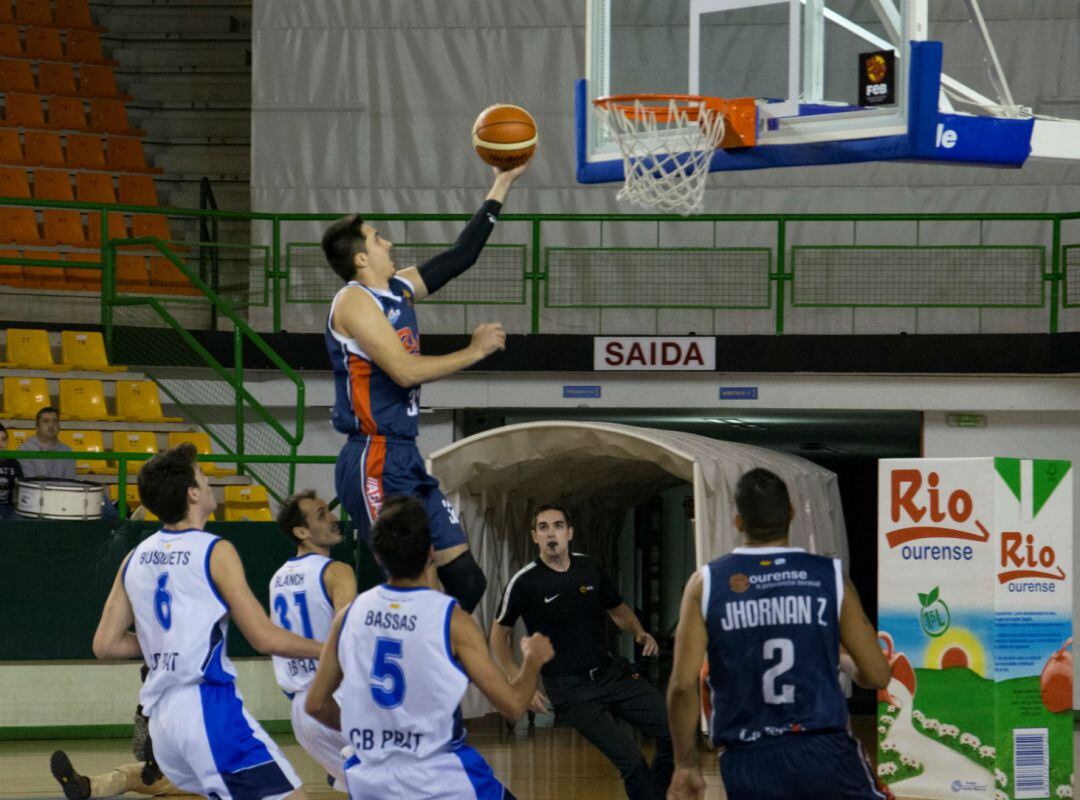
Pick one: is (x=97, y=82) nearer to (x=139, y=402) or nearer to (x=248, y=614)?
(x=139, y=402)

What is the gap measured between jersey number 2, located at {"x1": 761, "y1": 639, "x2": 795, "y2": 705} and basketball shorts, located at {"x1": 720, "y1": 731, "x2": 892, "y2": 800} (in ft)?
0.40

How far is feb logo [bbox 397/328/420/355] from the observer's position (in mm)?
6309

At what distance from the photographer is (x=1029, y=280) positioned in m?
15.6

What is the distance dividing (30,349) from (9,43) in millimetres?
5607

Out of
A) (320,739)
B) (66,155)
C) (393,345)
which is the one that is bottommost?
(320,739)

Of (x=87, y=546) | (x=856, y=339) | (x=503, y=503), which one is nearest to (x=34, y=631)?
(x=87, y=546)

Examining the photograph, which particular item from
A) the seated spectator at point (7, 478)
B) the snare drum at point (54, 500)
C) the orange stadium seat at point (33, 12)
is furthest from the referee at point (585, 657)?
the orange stadium seat at point (33, 12)

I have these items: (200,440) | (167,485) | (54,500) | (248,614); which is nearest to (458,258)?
(167,485)

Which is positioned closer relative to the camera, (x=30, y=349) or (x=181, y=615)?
(x=181, y=615)

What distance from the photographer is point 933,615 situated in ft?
30.7

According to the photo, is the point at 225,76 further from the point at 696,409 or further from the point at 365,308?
the point at 365,308

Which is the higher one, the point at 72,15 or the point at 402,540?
the point at 72,15

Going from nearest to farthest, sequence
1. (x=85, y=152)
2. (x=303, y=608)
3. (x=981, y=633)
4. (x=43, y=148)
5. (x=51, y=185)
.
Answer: (x=303, y=608)
(x=981, y=633)
(x=51, y=185)
(x=43, y=148)
(x=85, y=152)

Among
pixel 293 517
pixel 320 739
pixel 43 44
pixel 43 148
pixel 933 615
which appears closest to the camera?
pixel 320 739
